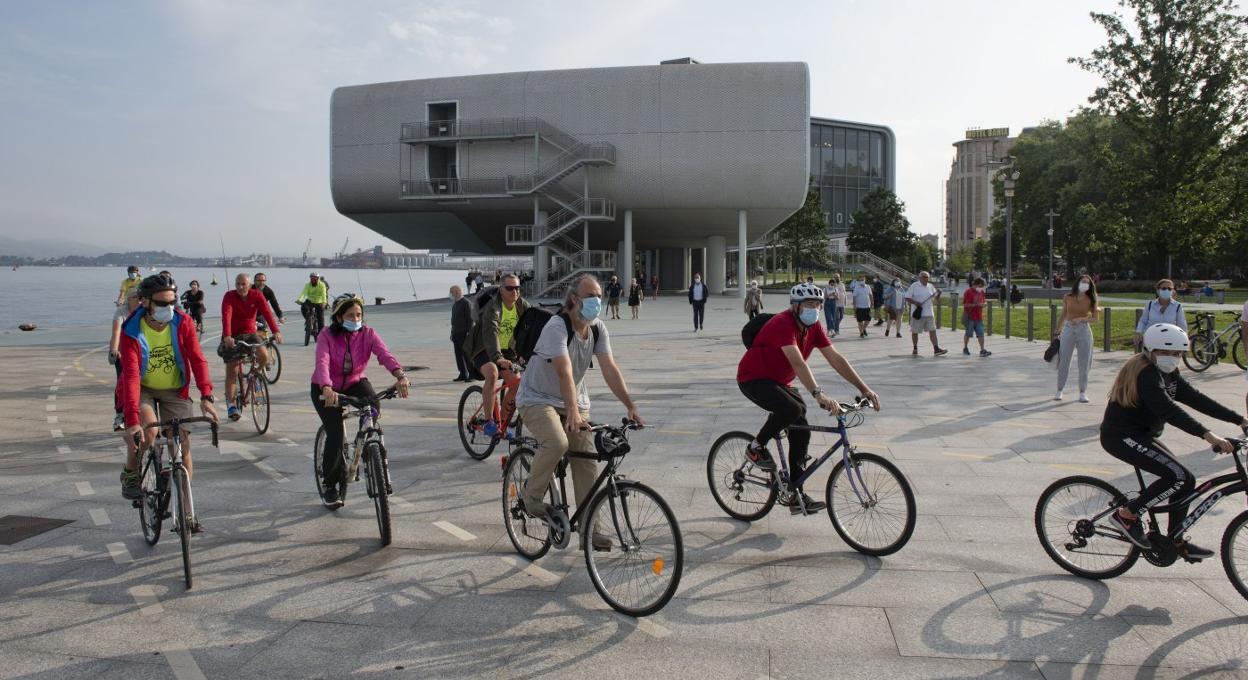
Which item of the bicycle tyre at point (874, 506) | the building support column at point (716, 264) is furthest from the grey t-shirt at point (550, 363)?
the building support column at point (716, 264)

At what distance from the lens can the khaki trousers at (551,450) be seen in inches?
196

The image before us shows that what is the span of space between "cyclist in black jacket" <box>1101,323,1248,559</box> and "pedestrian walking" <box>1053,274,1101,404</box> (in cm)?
729

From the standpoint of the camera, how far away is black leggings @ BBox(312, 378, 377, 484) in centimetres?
621

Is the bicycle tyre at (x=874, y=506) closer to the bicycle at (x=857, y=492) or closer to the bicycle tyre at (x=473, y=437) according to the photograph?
the bicycle at (x=857, y=492)

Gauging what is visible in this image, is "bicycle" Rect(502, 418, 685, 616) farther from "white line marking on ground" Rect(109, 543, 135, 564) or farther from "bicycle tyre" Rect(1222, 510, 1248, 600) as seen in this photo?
"white line marking on ground" Rect(109, 543, 135, 564)

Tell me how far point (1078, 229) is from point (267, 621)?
73.2m

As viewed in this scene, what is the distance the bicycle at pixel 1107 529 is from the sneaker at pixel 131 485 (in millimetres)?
5643

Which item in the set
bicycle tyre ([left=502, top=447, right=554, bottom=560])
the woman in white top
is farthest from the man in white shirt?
bicycle tyre ([left=502, top=447, right=554, bottom=560])

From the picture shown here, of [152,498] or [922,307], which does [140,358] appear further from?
[922,307]

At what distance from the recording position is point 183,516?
16.4ft

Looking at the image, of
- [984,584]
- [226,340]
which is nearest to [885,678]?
[984,584]

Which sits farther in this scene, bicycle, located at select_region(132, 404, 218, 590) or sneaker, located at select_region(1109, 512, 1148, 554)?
bicycle, located at select_region(132, 404, 218, 590)

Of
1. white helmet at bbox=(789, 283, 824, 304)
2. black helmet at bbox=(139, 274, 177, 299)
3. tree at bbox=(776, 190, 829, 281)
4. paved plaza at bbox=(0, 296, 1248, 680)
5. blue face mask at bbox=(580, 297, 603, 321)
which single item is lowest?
paved plaza at bbox=(0, 296, 1248, 680)

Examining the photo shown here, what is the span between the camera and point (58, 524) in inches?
249
